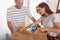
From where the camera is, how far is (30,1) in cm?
188

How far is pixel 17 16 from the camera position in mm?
1815

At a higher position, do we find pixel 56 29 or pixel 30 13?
pixel 30 13

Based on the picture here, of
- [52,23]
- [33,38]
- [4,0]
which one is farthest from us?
[4,0]

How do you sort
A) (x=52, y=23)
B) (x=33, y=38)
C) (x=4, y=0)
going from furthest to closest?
(x=4, y=0) → (x=52, y=23) → (x=33, y=38)

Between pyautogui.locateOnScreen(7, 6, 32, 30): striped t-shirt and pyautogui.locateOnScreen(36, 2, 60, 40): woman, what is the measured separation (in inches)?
6.7

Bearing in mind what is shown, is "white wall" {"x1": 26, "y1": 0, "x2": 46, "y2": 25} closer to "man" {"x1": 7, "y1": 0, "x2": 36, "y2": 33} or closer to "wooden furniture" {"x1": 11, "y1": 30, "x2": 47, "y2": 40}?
"man" {"x1": 7, "y1": 0, "x2": 36, "y2": 33}

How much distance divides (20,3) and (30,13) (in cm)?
17

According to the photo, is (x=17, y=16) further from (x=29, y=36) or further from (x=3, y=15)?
(x=29, y=36)

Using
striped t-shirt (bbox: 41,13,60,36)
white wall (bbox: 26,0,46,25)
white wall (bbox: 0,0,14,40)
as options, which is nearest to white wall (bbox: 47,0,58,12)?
white wall (bbox: 26,0,46,25)

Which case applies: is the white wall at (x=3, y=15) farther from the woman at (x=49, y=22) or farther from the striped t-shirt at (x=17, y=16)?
the woman at (x=49, y=22)

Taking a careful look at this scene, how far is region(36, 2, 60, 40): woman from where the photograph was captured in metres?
1.59

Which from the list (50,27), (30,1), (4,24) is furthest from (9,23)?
(50,27)

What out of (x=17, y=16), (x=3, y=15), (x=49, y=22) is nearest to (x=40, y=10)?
(x=49, y=22)

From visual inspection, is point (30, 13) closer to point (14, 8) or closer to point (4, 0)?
point (14, 8)
